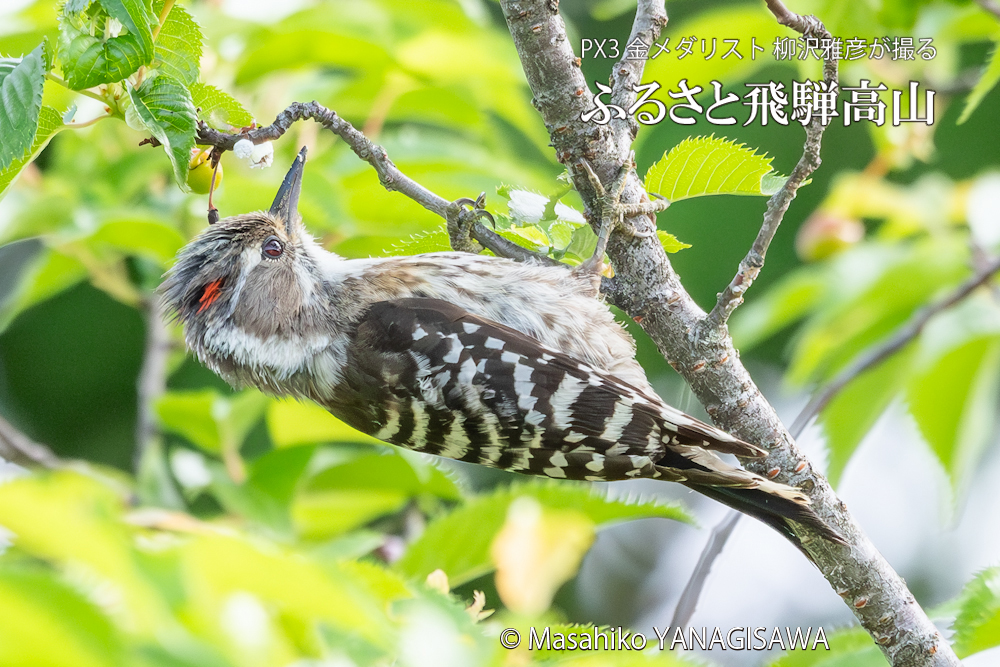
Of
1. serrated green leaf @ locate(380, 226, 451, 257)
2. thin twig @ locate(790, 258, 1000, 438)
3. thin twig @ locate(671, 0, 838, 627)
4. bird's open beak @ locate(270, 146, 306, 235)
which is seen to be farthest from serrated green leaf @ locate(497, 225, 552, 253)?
thin twig @ locate(790, 258, 1000, 438)

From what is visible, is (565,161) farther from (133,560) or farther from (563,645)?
(133,560)

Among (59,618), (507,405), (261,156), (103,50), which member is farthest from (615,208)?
(59,618)

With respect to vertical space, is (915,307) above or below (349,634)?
above

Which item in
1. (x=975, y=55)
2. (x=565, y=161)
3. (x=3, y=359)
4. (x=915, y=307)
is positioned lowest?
(x=3, y=359)

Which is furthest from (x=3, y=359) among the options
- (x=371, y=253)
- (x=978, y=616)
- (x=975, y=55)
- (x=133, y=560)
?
(x=975, y=55)

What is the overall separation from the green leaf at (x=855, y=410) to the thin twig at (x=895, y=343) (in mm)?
33

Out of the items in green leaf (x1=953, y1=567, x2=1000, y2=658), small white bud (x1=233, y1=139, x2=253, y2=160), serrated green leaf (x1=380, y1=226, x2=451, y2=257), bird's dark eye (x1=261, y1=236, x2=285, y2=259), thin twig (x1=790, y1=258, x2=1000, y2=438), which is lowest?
green leaf (x1=953, y1=567, x2=1000, y2=658)

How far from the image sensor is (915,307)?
8.20ft

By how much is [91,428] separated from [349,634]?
171 inches

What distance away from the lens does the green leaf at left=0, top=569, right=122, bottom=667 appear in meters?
0.71

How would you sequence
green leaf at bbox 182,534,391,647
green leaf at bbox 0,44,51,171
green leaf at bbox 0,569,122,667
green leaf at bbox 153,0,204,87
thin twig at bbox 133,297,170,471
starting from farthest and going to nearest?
1. thin twig at bbox 133,297,170,471
2. green leaf at bbox 153,0,204,87
3. green leaf at bbox 0,44,51,171
4. green leaf at bbox 182,534,391,647
5. green leaf at bbox 0,569,122,667

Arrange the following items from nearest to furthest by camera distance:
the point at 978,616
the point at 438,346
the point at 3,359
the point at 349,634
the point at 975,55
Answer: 1. the point at 349,634
2. the point at 978,616
3. the point at 438,346
4. the point at 975,55
5. the point at 3,359

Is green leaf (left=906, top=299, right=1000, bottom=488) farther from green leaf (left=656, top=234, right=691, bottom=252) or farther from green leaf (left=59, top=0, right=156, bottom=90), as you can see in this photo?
green leaf (left=59, top=0, right=156, bottom=90)

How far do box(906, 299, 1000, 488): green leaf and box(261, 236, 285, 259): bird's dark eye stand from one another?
1.68 metres
